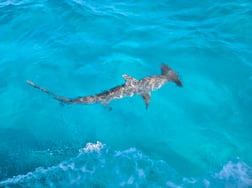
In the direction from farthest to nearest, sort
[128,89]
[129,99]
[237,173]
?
[129,99] < [237,173] < [128,89]

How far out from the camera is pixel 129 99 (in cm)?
1058

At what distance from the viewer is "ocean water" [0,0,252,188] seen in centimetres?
898

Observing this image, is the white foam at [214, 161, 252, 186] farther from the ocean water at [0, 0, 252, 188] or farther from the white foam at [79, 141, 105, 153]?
the white foam at [79, 141, 105, 153]

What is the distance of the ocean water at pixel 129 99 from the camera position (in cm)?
898

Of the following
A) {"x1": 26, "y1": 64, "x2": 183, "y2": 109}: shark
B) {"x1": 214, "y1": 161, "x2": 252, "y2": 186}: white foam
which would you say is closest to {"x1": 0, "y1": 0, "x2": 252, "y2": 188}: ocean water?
{"x1": 214, "y1": 161, "x2": 252, "y2": 186}: white foam

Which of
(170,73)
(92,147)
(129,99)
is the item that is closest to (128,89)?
(170,73)

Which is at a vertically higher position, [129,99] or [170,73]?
[129,99]

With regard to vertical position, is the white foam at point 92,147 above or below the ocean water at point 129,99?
below

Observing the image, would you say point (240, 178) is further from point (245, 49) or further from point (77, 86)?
point (77, 86)

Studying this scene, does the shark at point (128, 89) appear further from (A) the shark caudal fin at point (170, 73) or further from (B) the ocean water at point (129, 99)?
(B) the ocean water at point (129, 99)

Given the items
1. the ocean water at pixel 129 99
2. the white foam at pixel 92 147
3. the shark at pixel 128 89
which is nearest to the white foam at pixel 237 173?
the ocean water at pixel 129 99

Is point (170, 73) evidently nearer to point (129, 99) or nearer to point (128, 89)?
point (128, 89)

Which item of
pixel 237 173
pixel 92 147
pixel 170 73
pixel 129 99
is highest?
pixel 129 99

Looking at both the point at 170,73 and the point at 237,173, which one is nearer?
the point at 237,173
